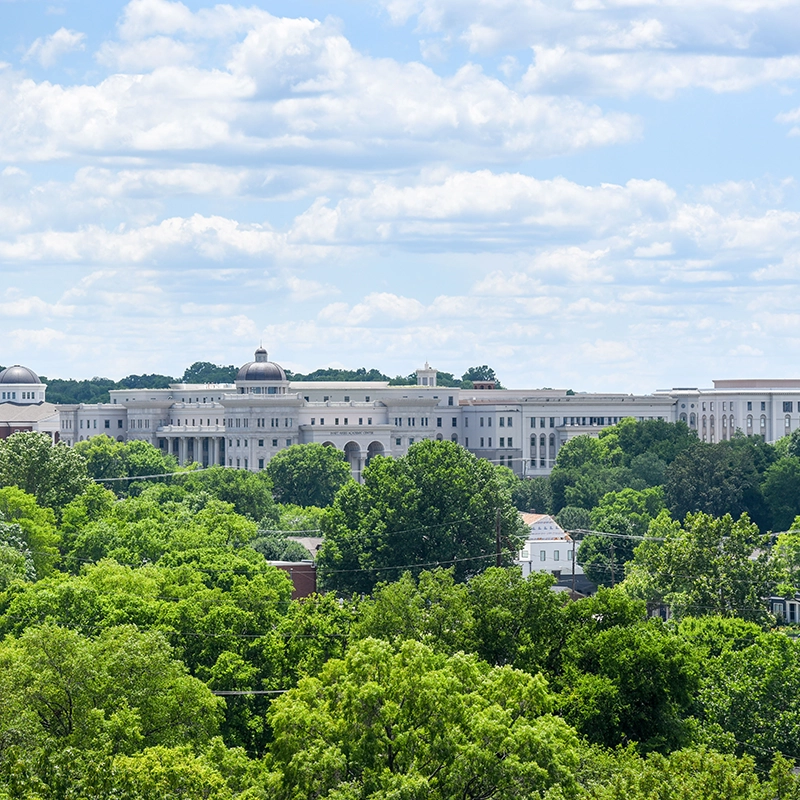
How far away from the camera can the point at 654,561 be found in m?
108

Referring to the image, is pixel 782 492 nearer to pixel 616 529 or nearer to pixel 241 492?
pixel 616 529

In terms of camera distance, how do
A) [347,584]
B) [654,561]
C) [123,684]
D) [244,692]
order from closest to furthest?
[123,684] → [244,692] → [654,561] → [347,584]

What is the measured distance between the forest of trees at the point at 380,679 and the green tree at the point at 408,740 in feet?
0.21

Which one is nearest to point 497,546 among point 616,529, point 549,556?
point 549,556

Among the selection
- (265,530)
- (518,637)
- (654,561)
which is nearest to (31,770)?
(518,637)

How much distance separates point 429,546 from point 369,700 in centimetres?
7119

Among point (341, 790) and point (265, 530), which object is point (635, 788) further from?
point (265, 530)

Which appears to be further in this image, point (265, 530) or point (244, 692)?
point (265, 530)

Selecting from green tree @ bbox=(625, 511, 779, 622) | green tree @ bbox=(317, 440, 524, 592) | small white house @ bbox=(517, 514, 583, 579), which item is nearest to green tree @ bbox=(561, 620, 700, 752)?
green tree @ bbox=(625, 511, 779, 622)

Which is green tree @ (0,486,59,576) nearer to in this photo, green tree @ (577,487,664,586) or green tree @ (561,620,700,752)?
green tree @ (577,487,664,586)

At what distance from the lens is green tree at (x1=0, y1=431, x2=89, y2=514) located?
135 metres

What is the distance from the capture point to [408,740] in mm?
52000

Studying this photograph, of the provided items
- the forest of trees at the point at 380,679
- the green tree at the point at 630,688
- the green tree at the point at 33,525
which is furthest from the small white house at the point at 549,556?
the green tree at the point at 630,688

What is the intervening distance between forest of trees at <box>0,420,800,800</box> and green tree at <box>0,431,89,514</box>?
16.2 meters
